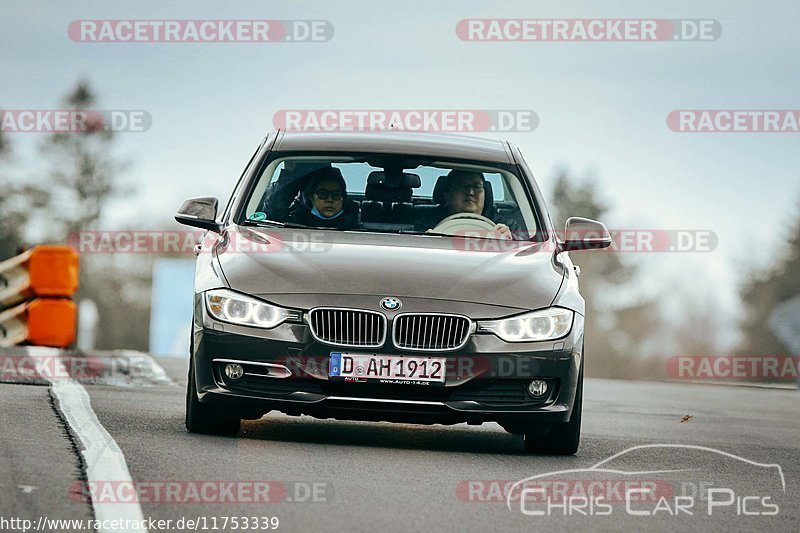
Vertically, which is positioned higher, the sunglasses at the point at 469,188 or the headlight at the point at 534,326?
the sunglasses at the point at 469,188

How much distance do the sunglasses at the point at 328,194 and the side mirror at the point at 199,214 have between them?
0.65 metres

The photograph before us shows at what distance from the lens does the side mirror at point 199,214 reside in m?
9.31

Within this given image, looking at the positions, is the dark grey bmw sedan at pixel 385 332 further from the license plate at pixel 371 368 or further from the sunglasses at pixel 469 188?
the sunglasses at pixel 469 188

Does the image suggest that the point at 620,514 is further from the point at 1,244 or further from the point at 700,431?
the point at 1,244

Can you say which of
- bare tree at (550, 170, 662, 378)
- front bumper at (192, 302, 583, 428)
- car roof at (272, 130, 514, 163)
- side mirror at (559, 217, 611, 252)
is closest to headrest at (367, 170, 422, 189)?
car roof at (272, 130, 514, 163)

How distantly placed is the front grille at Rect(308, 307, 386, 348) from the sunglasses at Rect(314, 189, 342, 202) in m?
1.62

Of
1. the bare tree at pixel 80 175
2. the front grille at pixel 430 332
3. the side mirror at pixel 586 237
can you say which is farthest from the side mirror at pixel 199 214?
the bare tree at pixel 80 175

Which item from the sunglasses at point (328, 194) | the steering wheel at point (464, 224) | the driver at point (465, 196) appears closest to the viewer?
the steering wheel at point (464, 224)

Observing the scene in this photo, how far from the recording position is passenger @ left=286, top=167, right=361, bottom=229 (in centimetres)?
946

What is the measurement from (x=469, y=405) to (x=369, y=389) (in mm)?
536

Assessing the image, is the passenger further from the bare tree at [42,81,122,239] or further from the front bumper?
the bare tree at [42,81,122,239]

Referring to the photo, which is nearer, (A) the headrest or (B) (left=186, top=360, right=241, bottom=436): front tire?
(B) (left=186, top=360, right=241, bottom=436): front tire

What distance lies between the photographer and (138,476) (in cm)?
666

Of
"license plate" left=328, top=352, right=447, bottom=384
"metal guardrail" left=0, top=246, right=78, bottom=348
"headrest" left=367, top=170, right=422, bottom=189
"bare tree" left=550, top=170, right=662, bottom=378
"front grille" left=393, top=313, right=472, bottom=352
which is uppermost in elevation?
"headrest" left=367, top=170, right=422, bottom=189
